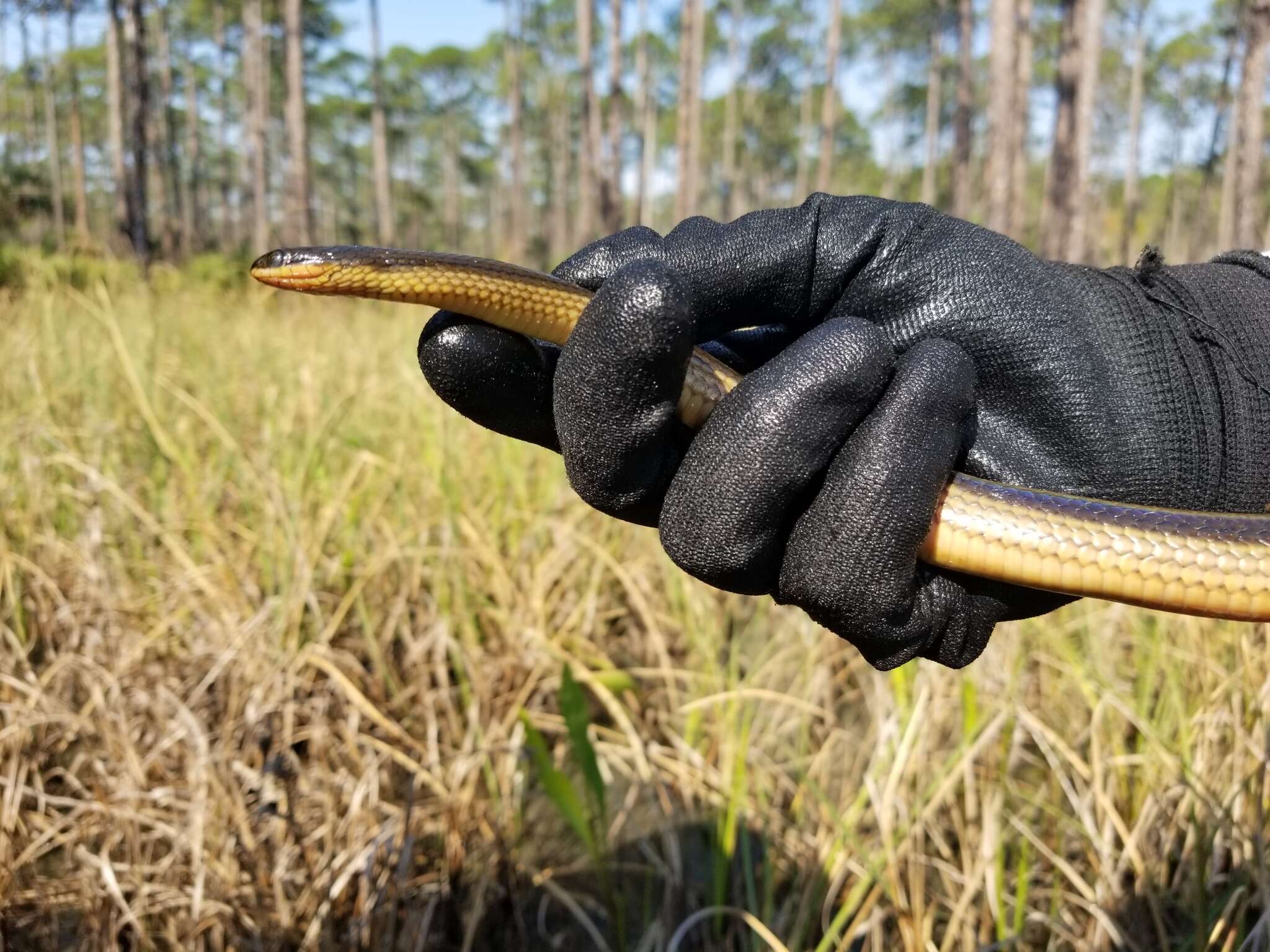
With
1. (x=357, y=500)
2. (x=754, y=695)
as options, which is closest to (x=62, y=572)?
(x=357, y=500)

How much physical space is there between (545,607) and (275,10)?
99.7ft

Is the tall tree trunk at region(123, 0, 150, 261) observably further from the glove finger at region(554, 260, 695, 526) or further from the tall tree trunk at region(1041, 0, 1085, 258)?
the glove finger at region(554, 260, 695, 526)

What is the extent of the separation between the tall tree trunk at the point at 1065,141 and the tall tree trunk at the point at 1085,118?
0.22 feet

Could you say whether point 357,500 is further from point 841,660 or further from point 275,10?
point 275,10

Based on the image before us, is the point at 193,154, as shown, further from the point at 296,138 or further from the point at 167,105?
the point at 296,138

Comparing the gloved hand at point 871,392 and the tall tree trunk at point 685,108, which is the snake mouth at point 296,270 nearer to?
Answer: the gloved hand at point 871,392

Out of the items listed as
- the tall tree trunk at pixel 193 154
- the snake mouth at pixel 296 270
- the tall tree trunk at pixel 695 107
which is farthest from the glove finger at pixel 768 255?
the tall tree trunk at pixel 193 154

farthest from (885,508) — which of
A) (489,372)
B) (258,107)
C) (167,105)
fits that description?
(167,105)

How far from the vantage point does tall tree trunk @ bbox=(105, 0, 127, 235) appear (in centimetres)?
1318

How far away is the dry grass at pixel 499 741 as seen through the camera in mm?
2029

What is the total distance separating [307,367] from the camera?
3.77 metres

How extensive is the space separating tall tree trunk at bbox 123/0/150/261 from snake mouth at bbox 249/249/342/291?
12099 millimetres

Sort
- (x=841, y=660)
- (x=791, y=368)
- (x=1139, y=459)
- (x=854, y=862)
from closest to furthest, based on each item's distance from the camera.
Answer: (x=791, y=368) → (x=1139, y=459) → (x=854, y=862) → (x=841, y=660)

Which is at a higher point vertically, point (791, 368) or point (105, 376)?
point (791, 368)
